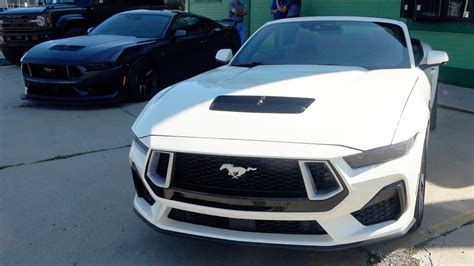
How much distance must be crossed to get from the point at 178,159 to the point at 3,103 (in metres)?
5.98

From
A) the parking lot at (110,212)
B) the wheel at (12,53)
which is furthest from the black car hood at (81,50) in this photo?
the wheel at (12,53)

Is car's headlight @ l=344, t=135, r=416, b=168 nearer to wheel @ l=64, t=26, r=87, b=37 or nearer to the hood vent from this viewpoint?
the hood vent

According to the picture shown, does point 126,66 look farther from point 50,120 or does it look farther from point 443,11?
point 443,11

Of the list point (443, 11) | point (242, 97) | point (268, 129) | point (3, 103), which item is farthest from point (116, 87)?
point (443, 11)

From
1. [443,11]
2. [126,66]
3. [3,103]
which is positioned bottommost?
[3,103]

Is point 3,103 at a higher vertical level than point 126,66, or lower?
lower

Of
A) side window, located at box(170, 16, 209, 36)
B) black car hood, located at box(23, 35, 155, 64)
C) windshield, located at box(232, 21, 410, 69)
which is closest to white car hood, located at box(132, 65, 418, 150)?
windshield, located at box(232, 21, 410, 69)

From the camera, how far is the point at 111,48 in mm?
6695

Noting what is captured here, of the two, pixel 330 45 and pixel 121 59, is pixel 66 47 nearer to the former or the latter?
pixel 121 59

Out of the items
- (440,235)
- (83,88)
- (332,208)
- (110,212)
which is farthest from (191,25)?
(332,208)

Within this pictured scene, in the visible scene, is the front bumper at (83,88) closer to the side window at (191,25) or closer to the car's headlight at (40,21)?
the side window at (191,25)

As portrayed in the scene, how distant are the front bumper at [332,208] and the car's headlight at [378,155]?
0.03 m

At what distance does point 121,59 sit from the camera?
6.60 metres

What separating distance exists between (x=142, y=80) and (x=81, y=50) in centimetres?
100
